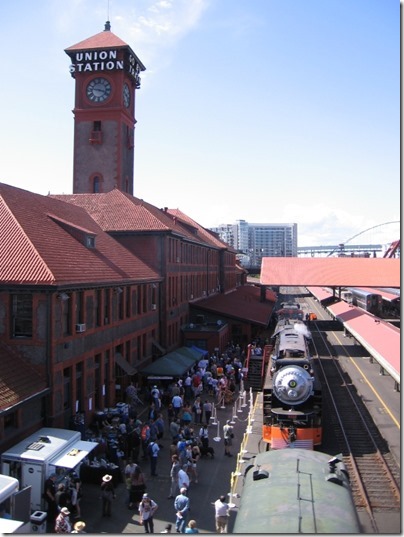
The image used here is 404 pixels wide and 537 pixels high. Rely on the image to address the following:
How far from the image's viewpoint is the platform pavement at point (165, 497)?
14062 millimetres

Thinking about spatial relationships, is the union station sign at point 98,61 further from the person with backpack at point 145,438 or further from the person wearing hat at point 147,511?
the person wearing hat at point 147,511

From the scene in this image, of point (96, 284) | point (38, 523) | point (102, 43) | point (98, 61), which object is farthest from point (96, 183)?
point (38, 523)

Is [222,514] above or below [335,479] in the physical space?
below

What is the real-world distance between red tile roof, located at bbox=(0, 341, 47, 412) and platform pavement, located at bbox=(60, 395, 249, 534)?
3.47m

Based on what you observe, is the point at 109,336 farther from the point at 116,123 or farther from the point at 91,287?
the point at 116,123

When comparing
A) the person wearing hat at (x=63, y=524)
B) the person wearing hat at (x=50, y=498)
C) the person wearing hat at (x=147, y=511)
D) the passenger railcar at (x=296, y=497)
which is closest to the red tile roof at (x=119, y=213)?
the person wearing hat at (x=50, y=498)

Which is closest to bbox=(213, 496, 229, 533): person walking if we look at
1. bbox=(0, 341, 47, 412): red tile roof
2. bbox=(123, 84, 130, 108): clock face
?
bbox=(0, 341, 47, 412): red tile roof

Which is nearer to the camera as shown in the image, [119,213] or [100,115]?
[119,213]

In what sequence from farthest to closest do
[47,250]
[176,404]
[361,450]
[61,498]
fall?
1. [176,404]
2. [47,250]
3. [361,450]
4. [61,498]

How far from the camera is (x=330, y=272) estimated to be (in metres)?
50.4

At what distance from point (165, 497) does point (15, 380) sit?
5986mm

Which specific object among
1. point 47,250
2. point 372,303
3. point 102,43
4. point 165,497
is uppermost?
point 102,43

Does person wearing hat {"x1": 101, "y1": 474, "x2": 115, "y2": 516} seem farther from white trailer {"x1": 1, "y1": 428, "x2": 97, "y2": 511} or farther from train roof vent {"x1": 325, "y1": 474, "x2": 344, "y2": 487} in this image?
train roof vent {"x1": 325, "y1": 474, "x2": 344, "y2": 487}

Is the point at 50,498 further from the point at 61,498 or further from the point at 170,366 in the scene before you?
the point at 170,366
